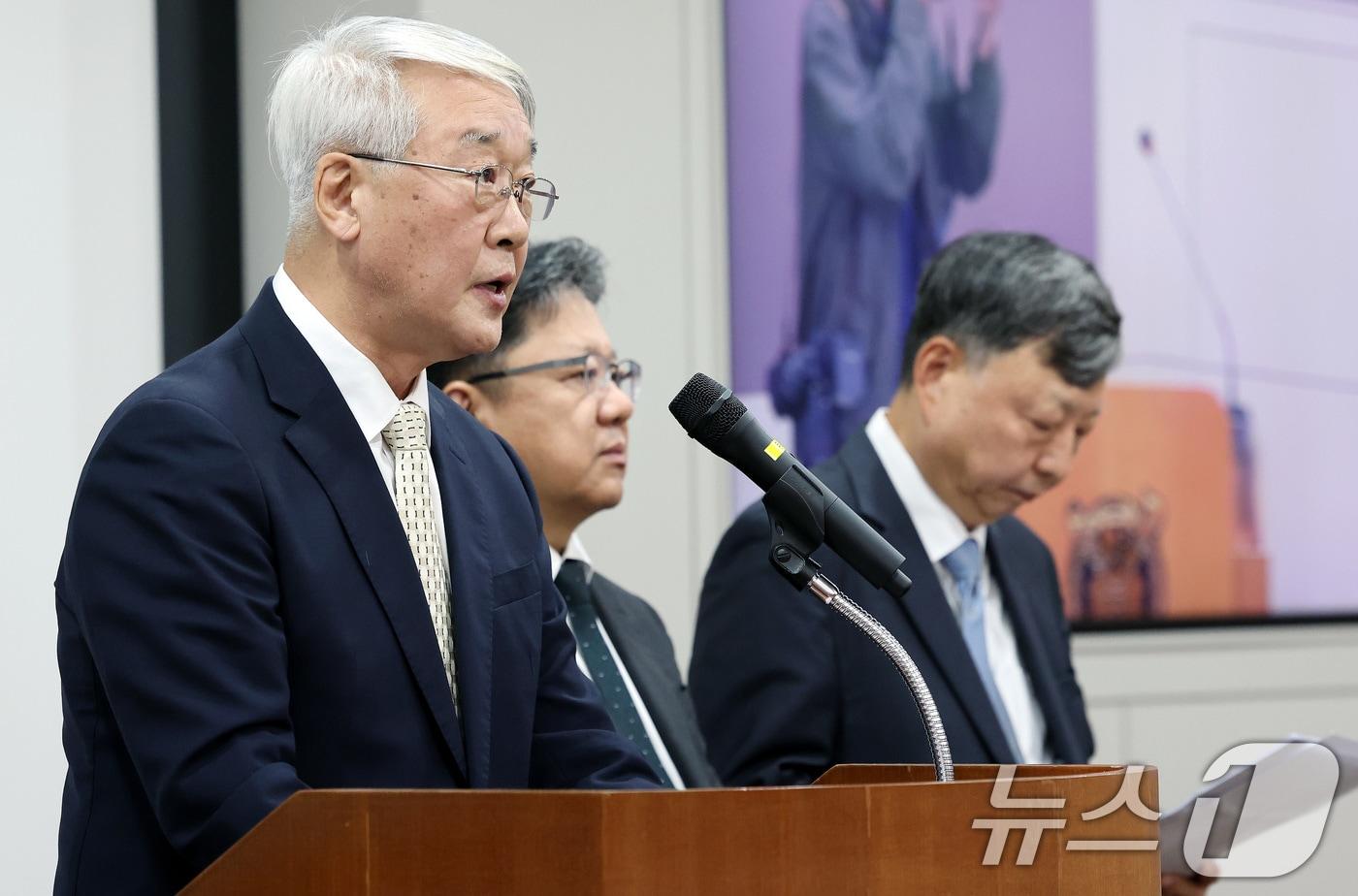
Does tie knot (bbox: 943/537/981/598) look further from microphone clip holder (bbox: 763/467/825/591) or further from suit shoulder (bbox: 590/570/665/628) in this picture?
microphone clip holder (bbox: 763/467/825/591)

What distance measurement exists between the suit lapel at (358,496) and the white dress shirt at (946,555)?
3.93ft

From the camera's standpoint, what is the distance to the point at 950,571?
274 centimetres

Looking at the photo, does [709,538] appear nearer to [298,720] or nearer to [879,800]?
[298,720]

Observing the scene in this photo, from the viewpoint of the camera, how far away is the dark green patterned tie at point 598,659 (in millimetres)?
2441

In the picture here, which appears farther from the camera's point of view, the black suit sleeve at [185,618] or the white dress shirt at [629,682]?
the white dress shirt at [629,682]

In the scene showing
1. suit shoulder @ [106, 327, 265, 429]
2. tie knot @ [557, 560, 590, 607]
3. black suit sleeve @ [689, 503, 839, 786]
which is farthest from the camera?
tie knot @ [557, 560, 590, 607]

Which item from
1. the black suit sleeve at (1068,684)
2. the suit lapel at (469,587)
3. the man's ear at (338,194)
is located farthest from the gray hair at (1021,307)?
the man's ear at (338,194)

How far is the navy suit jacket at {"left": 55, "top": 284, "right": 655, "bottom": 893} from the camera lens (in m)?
1.42

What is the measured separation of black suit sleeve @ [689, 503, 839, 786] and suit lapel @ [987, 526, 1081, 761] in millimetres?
487

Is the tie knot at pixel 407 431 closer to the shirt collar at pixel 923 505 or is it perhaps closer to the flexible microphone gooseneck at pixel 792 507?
the flexible microphone gooseneck at pixel 792 507

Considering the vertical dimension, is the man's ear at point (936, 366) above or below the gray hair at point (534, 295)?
below

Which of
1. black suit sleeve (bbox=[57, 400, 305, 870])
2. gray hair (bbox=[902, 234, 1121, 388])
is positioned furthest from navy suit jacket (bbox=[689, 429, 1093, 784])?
black suit sleeve (bbox=[57, 400, 305, 870])

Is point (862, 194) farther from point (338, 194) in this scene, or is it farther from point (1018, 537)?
point (338, 194)

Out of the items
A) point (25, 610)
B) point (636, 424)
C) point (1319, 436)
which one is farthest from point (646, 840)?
point (1319, 436)
